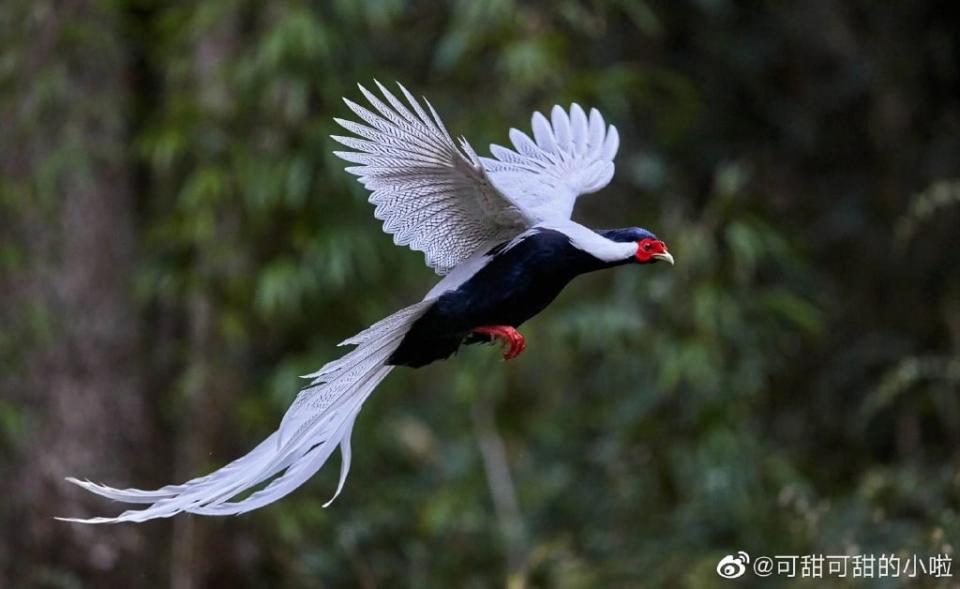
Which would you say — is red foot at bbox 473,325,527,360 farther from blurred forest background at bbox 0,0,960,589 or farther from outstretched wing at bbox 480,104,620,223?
blurred forest background at bbox 0,0,960,589

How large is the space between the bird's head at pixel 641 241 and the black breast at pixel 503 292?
8 centimetres

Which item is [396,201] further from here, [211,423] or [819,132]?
[819,132]

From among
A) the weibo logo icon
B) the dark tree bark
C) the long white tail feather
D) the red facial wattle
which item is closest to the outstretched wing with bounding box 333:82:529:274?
the long white tail feather

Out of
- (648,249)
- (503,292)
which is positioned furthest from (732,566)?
(503,292)

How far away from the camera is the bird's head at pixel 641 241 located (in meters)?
2.95

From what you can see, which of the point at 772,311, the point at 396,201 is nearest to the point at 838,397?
the point at 772,311

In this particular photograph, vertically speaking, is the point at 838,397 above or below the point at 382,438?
below

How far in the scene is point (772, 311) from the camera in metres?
5.57

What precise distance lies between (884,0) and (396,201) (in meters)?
4.30

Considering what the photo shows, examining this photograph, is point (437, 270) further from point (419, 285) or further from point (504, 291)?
point (419, 285)

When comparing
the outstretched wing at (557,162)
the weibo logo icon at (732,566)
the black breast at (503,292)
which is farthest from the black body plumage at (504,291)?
the weibo logo icon at (732,566)

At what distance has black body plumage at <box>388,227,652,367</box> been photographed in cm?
286

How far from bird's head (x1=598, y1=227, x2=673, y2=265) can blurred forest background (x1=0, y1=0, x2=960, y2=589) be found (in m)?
2.07

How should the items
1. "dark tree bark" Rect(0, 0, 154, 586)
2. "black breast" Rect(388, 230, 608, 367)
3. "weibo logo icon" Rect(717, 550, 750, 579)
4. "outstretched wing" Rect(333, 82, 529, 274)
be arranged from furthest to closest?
1. "dark tree bark" Rect(0, 0, 154, 586)
2. "weibo logo icon" Rect(717, 550, 750, 579)
3. "black breast" Rect(388, 230, 608, 367)
4. "outstretched wing" Rect(333, 82, 529, 274)
